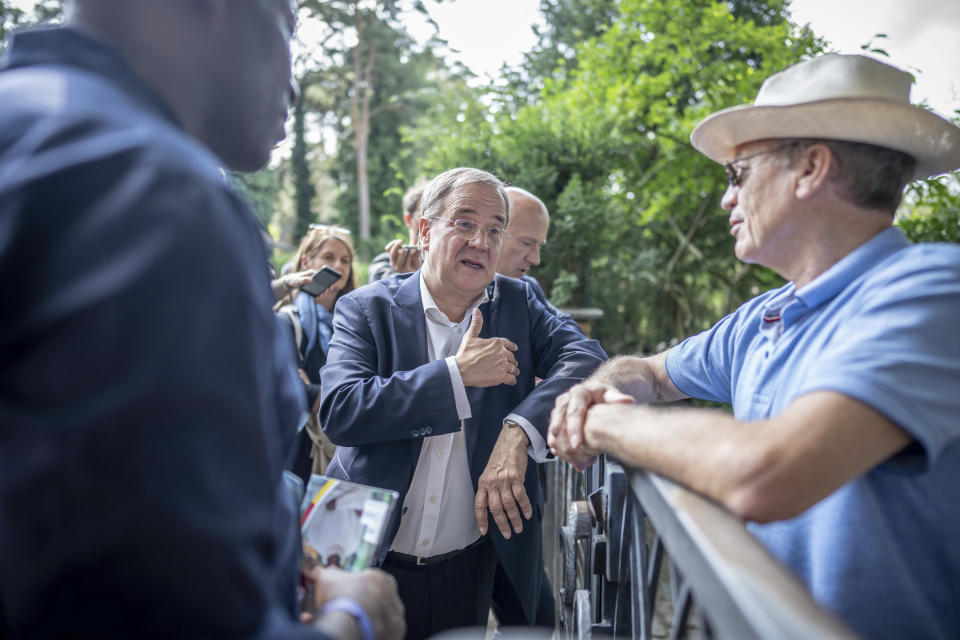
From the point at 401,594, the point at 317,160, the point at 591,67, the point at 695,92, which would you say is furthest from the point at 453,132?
the point at 317,160

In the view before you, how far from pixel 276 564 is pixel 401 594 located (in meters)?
1.62

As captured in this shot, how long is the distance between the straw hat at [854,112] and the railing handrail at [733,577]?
39.7 inches

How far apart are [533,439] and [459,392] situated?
31 centimetres

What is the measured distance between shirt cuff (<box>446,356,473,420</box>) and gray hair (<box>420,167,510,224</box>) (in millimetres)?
762

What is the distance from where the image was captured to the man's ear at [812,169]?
5.04 feet

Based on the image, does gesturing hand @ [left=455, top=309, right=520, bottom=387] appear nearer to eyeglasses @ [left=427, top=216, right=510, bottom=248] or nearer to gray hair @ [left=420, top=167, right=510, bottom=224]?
eyeglasses @ [left=427, top=216, right=510, bottom=248]

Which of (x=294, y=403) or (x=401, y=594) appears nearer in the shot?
(x=294, y=403)

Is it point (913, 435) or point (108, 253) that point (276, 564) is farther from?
point (913, 435)

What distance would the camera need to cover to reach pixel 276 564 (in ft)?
2.71

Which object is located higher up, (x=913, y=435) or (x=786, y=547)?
(x=913, y=435)

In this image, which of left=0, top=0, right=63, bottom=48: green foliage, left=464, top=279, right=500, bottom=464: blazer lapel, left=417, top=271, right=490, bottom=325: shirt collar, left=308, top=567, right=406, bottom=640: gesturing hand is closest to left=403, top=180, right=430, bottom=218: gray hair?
left=417, top=271, right=490, bottom=325: shirt collar

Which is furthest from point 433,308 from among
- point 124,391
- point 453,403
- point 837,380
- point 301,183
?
point 301,183

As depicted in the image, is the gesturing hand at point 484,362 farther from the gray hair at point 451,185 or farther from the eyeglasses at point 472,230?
the gray hair at point 451,185

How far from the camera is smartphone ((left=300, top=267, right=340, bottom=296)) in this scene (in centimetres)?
402
